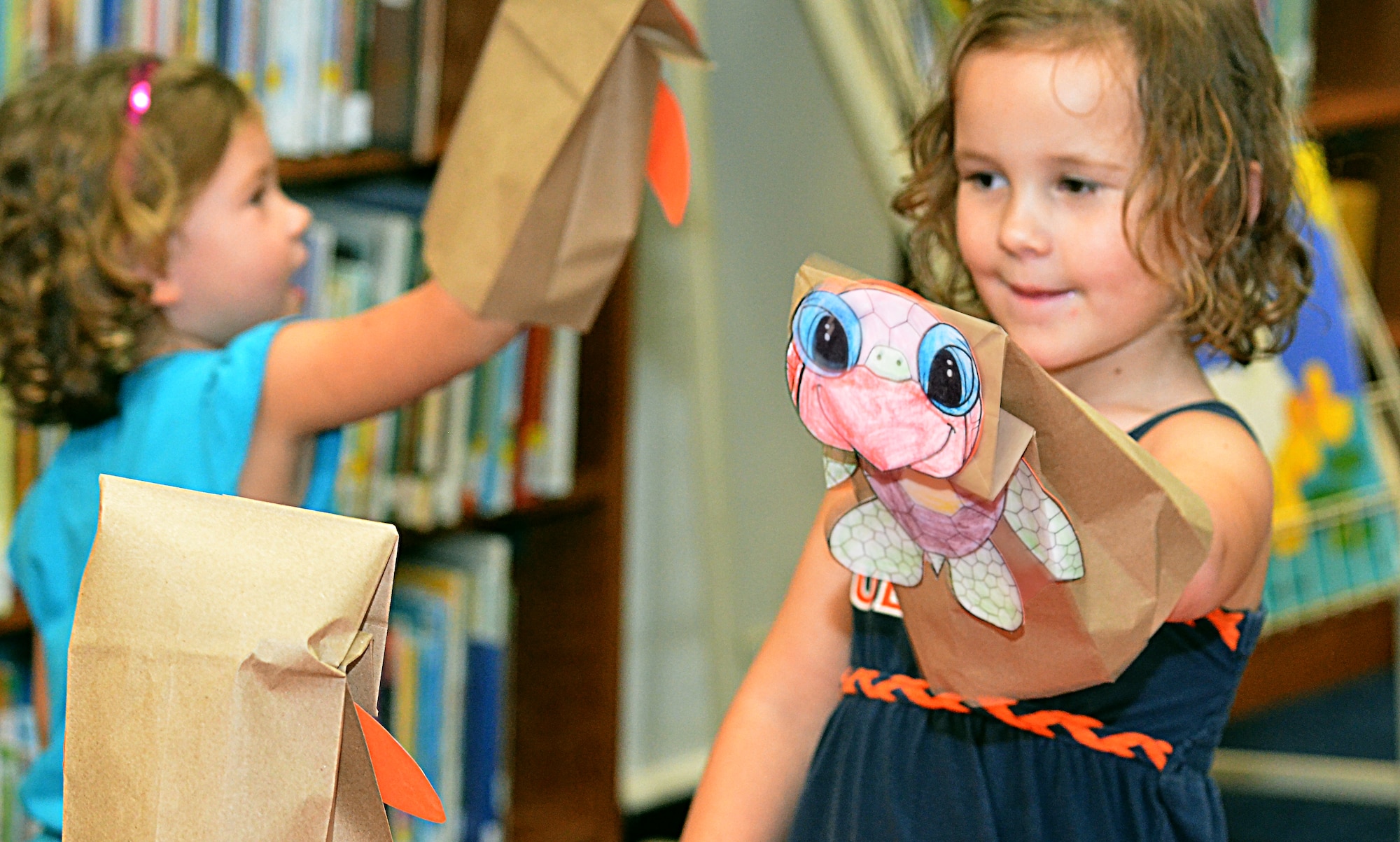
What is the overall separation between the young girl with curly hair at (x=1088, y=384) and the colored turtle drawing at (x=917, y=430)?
0.22 metres

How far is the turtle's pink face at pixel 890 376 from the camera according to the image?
435mm

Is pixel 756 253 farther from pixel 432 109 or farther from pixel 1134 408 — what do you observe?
pixel 1134 408

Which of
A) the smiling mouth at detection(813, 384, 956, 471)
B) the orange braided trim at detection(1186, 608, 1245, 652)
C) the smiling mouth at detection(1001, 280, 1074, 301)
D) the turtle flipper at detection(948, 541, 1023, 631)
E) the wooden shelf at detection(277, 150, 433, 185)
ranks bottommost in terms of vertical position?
the orange braided trim at detection(1186, 608, 1245, 652)

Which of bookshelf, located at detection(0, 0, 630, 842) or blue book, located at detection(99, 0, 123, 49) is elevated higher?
blue book, located at detection(99, 0, 123, 49)

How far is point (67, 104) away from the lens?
3.18 feet

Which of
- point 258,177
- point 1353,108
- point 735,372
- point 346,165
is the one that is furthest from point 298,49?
point 1353,108

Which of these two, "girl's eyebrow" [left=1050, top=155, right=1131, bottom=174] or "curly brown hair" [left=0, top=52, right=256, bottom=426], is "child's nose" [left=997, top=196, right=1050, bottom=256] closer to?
"girl's eyebrow" [left=1050, top=155, right=1131, bottom=174]

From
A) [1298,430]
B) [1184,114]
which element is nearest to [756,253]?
[1298,430]

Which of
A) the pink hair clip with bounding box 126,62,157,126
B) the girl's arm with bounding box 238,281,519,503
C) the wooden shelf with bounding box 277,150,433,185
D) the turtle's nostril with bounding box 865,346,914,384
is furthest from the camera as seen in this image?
the wooden shelf with bounding box 277,150,433,185

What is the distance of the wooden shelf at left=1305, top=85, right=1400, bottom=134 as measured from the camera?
2.08 metres

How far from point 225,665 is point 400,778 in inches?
3.2

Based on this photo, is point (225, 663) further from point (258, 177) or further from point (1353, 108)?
point (1353, 108)

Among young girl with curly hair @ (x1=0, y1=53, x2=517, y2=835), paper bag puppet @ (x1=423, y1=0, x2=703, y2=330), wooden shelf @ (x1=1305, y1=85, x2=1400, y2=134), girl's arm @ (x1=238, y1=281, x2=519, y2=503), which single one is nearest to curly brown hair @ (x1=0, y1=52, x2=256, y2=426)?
young girl with curly hair @ (x1=0, y1=53, x2=517, y2=835)

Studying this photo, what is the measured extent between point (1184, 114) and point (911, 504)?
35 centimetres
